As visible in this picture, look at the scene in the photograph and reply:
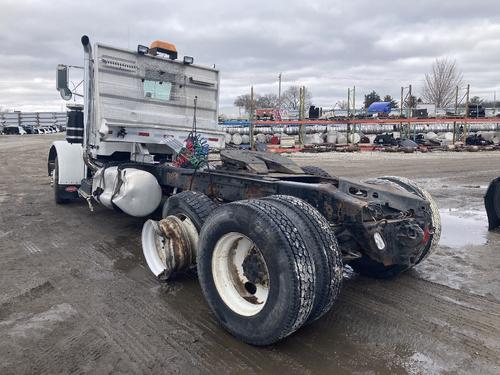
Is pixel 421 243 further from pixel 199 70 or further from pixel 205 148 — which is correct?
pixel 199 70

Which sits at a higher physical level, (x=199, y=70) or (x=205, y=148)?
(x=199, y=70)

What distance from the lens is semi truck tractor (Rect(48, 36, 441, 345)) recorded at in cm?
283

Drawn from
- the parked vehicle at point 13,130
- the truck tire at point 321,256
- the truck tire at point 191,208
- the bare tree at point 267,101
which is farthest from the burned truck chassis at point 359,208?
the bare tree at point 267,101

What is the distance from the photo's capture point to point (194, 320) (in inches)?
134

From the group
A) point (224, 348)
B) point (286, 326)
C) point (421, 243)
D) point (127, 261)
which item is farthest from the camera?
point (127, 261)

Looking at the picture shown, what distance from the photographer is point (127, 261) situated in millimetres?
4828

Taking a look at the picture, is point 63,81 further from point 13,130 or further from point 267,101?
point 267,101

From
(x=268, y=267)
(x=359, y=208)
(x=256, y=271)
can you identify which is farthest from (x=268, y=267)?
(x=359, y=208)

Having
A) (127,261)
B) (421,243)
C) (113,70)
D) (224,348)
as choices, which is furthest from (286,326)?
(113,70)

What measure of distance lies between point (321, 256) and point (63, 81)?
5.55 m

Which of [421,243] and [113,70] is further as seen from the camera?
[113,70]

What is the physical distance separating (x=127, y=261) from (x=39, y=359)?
2.02m

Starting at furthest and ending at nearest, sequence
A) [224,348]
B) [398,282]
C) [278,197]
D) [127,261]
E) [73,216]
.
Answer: [73,216], [127,261], [398,282], [278,197], [224,348]

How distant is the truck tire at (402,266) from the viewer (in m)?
4.09
